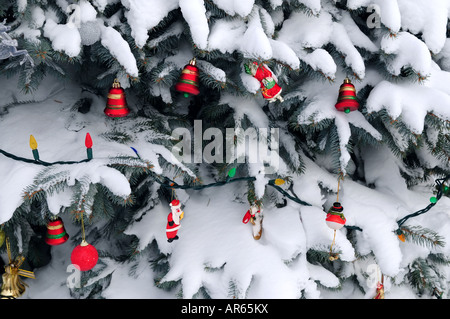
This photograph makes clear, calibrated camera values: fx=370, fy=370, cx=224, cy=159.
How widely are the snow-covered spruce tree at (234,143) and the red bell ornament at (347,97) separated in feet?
0.25

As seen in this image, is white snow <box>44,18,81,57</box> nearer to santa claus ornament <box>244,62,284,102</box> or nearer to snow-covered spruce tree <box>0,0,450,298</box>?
snow-covered spruce tree <box>0,0,450,298</box>

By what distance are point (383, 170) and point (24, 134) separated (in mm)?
2208

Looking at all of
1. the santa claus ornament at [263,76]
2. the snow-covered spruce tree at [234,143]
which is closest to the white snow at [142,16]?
the snow-covered spruce tree at [234,143]

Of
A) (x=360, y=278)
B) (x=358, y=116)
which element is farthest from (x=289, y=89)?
(x=360, y=278)

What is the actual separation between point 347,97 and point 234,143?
632 mm

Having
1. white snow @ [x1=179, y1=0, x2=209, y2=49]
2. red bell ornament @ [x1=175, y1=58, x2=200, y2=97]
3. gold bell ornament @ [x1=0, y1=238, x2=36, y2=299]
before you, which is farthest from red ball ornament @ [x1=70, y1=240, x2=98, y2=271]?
white snow @ [x1=179, y1=0, x2=209, y2=49]

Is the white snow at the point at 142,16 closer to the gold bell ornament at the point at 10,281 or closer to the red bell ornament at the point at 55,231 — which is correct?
the red bell ornament at the point at 55,231

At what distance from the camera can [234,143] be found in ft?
6.67

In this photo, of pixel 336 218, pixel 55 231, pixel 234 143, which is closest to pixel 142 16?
pixel 234 143

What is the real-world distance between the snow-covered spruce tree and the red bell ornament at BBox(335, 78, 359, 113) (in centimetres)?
8

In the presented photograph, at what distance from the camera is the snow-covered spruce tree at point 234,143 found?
5.73 feet

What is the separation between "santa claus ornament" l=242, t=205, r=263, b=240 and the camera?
2.10 meters

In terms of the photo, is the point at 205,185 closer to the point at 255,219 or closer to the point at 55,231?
the point at 255,219

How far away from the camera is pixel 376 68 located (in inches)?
80.7
